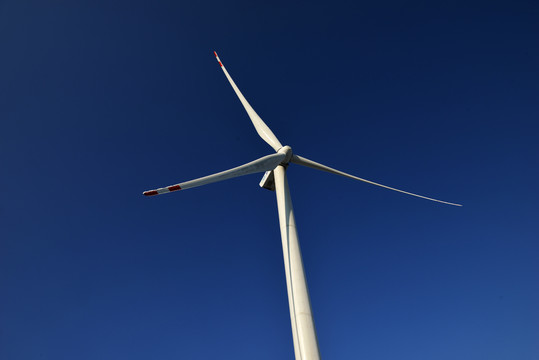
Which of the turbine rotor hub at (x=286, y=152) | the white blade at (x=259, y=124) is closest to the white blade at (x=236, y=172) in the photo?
the turbine rotor hub at (x=286, y=152)

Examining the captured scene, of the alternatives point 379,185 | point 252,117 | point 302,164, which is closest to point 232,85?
point 252,117

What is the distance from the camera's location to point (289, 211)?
1847 centimetres

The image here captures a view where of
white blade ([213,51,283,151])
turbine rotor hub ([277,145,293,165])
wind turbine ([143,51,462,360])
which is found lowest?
wind turbine ([143,51,462,360])

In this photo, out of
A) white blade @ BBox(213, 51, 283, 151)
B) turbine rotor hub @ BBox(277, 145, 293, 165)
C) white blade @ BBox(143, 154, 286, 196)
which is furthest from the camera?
white blade @ BBox(213, 51, 283, 151)

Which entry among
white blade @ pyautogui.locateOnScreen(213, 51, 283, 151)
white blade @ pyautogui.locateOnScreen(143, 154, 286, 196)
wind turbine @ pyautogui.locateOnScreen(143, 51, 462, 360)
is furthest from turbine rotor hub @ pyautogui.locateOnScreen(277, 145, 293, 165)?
white blade @ pyautogui.locateOnScreen(213, 51, 283, 151)

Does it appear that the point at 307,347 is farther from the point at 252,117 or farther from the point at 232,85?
the point at 232,85

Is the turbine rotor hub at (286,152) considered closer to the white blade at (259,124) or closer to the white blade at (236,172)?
the white blade at (236,172)

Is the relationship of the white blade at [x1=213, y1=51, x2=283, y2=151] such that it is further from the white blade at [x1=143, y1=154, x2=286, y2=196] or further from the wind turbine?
the white blade at [x1=143, y1=154, x2=286, y2=196]

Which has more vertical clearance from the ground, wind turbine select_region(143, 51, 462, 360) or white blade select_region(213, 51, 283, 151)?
white blade select_region(213, 51, 283, 151)

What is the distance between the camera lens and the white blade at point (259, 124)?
23.4 meters

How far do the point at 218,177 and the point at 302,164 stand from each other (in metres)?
8.12

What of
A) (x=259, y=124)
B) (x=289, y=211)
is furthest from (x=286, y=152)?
(x=259, y=124)

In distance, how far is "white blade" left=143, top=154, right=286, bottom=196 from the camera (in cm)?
1400

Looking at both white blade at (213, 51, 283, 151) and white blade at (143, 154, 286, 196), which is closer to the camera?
white blade at (143, 154, 286, 196)
